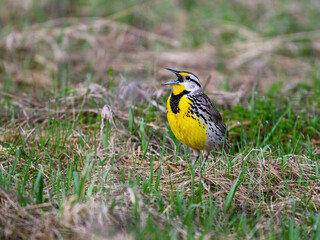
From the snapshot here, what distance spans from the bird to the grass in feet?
0.78

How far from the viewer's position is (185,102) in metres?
5.28

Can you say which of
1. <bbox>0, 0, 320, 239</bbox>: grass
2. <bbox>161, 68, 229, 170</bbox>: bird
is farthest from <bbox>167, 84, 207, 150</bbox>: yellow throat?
<bbox>0, 0, 320, 239</bbox>: grass

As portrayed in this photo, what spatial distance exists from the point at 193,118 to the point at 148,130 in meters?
0.90

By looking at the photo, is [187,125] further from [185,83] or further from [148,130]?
[148,130]

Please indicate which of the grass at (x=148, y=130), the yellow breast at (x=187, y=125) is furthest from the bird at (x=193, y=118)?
the grass at (x=148, y=130)

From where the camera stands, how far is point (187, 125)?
206 inches

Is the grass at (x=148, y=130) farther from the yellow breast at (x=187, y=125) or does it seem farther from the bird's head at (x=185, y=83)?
the bird's head at (x=185, y=83)

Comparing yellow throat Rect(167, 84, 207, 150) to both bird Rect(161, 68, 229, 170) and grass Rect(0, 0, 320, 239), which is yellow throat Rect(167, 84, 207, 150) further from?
grass Rect(0, 0, 320, 239)

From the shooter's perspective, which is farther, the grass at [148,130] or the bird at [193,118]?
the bird at [193,118]

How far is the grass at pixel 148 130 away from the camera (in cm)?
376

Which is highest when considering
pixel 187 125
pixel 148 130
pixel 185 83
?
pixel 185 83

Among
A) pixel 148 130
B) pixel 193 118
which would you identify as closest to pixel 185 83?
pixel 193 118

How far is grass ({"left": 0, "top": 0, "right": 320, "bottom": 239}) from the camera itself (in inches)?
148

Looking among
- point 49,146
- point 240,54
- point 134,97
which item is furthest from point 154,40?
point 49,146
